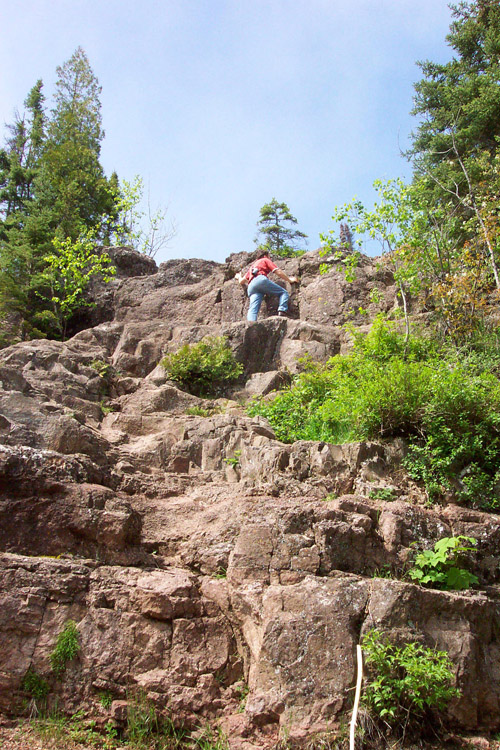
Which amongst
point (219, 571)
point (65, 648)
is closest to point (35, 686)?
point (65, 648)

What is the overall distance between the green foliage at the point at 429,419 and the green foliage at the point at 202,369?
2.22 metres

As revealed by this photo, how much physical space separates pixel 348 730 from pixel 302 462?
3.19 m

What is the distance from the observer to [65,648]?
5.36 meters

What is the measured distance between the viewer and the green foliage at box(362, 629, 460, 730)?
5.09 m

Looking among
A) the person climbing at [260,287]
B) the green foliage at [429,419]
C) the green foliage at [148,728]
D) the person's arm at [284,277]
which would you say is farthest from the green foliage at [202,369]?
the green foliage at [148,728]

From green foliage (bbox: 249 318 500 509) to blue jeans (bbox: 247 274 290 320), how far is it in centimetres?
513

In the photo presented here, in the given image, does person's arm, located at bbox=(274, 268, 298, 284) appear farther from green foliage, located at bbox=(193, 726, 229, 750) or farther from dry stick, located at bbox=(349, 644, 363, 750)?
green foliage, located at bbox=(193, 726, 229, 750)

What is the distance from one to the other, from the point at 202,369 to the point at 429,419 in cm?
526

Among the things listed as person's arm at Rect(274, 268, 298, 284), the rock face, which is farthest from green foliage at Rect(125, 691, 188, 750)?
person's arm at Rect(274, 268, 298, 284)

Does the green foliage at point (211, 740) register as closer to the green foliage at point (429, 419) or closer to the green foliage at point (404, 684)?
the green foliage at point (404, 684)

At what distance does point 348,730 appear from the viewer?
4.96 metres

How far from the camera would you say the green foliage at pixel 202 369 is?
11711mm

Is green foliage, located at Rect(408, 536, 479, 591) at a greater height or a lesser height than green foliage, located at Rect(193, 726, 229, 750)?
greater

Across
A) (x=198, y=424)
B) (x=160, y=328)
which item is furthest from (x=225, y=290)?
(x=198, y=424)
